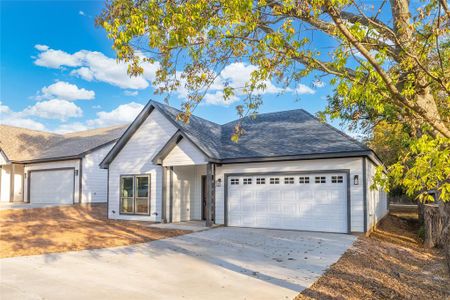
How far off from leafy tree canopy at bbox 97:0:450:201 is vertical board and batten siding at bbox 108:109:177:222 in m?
9.27

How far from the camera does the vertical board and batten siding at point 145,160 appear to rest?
15.7 m

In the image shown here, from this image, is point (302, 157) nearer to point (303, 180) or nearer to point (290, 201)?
point (303, 180)

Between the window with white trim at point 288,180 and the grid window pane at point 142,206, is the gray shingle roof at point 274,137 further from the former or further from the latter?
the grid window pane at point 142,206

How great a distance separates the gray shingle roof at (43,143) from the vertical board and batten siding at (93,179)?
1.92ft

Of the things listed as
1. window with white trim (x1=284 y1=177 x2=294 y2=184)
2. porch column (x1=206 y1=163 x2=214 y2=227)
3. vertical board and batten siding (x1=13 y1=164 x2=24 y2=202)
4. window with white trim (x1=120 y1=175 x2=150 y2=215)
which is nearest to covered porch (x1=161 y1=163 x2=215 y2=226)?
porch column (x1=206 y1=163 x2=214 y2=227)

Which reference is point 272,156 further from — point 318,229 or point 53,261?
point 53,261

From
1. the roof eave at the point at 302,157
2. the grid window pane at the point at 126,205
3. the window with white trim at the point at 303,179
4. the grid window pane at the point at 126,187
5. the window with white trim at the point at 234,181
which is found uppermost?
the roof eave at the point at 302,157

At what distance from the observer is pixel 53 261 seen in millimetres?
7852

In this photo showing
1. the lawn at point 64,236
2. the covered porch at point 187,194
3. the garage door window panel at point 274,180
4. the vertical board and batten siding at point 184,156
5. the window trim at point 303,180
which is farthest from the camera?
the covered porch at point 187,194

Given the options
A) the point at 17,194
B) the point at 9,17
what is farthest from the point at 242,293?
the point at 17,194

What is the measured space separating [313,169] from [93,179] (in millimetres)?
15122

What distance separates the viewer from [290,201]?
43.1 feet

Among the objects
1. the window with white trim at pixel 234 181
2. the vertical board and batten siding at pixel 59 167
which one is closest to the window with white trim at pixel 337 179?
the window with white trim at pixel 234 181

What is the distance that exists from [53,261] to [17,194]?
851 inches
